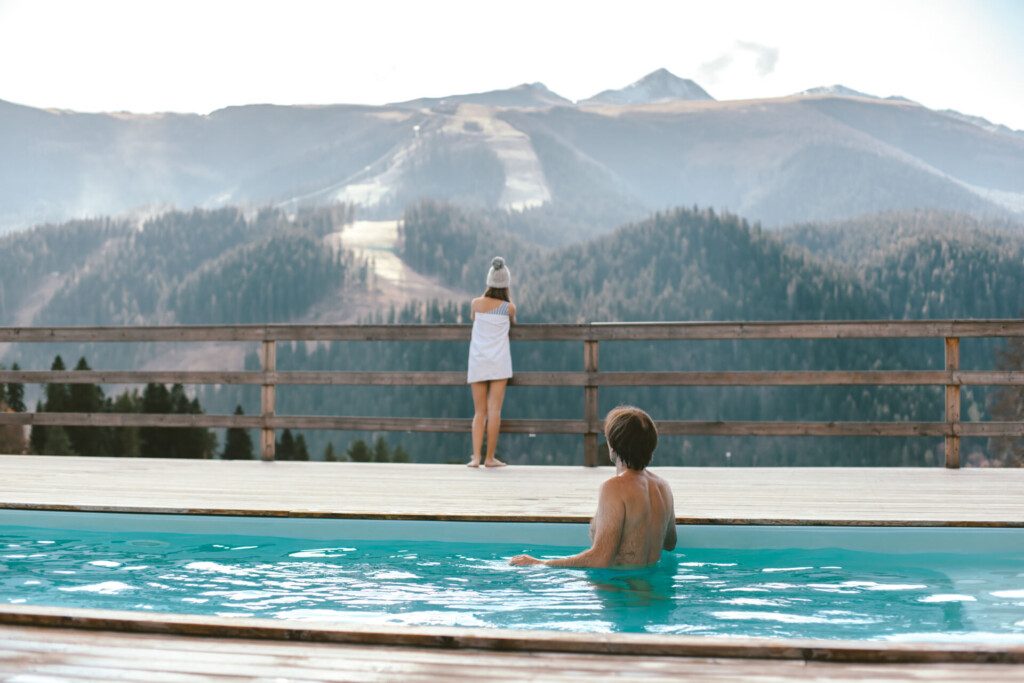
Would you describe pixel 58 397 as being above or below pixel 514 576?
below

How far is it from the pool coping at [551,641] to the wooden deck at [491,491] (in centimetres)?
265

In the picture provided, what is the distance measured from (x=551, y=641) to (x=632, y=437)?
5.55 feet

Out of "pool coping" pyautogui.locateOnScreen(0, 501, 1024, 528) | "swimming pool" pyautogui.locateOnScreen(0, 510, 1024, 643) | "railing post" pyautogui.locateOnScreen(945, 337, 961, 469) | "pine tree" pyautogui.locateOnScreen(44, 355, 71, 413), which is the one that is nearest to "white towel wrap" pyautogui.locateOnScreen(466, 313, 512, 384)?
"pool coping" pyautogui.locateOnScreen(0, 501, 1024, 528)

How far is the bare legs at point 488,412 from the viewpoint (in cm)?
850

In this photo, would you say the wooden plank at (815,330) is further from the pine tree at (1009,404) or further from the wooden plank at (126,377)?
the pine tree at (1009,404)

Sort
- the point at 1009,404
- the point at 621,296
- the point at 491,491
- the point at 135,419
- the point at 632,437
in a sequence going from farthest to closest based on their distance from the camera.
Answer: the point at 621,296 → the point at 1009,404 → the point at 135,419 → the point at 491,491 → the point at 632,437

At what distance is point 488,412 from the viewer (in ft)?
28.5

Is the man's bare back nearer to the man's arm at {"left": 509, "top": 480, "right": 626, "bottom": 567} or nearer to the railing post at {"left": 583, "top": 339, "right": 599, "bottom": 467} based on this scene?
the man's arm at {"left": 509, "top": 480, "right": 626, "bottom": 567}

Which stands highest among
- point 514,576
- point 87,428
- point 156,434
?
point 514,576

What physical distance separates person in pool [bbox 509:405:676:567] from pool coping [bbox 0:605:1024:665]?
1.59m

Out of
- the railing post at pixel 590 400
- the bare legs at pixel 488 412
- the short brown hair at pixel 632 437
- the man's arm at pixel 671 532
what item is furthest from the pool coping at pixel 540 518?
the railing post at pixel 590 400

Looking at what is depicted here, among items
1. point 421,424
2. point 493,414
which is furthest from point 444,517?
point 421,424

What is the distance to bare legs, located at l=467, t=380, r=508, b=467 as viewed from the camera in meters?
8.50

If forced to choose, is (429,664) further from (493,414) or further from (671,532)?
(493,414)
